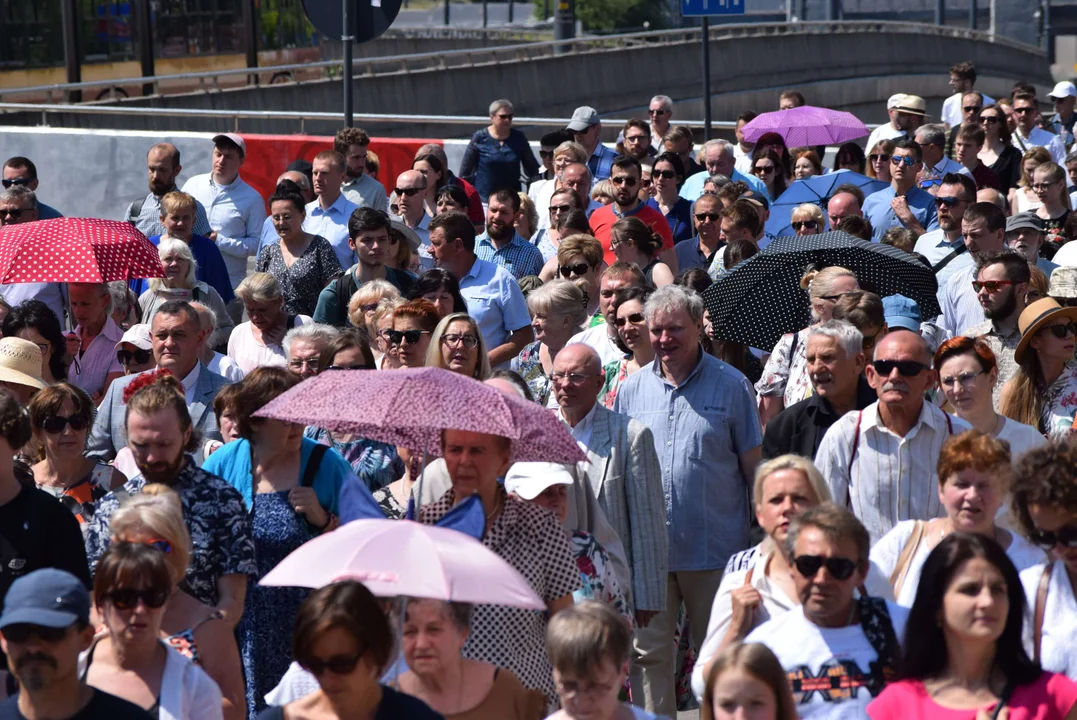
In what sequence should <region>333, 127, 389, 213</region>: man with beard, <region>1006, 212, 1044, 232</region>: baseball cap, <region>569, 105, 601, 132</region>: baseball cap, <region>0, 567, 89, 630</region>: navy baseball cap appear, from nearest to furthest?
<region>0, 567, 89, 630</region>: navy baseball cap
<region>1006, 212, 1044, 232</region>: baseball cap
<region>333, 127, 389, 213</region>: man with beard
<region>569, 105, 601, 132</region>: baseball cap

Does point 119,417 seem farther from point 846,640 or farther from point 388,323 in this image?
point 846,640

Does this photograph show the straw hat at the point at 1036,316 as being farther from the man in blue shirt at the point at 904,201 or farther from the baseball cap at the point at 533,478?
the man in blue shirt at the point at 904,201

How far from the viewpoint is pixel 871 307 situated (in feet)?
26.3

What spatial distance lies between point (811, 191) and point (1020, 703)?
908cm

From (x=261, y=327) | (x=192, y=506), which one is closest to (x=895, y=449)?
(x=192, y=506)

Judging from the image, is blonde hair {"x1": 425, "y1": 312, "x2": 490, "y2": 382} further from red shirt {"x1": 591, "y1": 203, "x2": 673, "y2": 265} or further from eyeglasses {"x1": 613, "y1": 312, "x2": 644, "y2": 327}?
red shirt {"x1": 591, "y1": 203, "x2": 673, "y2": 265}

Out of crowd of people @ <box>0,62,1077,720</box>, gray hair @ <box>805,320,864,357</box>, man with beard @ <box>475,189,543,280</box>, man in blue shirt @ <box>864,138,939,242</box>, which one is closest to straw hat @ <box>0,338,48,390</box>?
crowd of people @ <box>0,62,1077,720</box>

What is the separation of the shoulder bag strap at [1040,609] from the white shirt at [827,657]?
0.38m

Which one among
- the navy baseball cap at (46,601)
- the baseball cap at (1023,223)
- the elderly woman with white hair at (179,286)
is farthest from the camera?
the baseball cap at (1023,223)

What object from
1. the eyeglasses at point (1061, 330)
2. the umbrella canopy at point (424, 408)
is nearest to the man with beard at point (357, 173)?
the eyeglasses at point (1061, 330)

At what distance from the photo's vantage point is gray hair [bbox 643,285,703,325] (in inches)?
305

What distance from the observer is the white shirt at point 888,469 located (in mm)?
6875

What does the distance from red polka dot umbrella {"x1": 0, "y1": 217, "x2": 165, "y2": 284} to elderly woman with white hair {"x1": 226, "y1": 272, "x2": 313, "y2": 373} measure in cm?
67

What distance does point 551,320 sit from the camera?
9.07 meters
